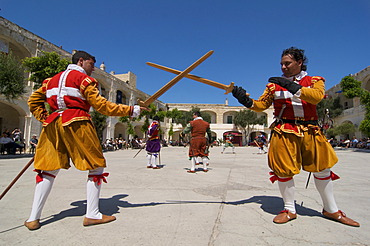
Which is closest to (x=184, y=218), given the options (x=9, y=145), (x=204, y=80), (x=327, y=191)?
(x=327, y=191)

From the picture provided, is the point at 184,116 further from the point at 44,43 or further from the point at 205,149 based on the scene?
the point at 205,149

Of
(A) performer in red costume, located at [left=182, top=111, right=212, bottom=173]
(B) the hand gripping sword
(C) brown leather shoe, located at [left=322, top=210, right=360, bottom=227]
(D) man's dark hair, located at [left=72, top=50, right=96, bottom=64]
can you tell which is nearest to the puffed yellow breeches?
(D) man's dark hair, located at [left=72, top=50, right=96, bottom=64]

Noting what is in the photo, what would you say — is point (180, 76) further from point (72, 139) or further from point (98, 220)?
point (98, 220)

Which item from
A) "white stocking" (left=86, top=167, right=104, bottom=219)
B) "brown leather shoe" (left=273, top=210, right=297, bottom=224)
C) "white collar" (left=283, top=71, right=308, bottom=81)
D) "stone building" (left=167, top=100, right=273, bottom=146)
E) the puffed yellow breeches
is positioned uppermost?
"stone building" (left=167, top=100, right=273, bottom=146)

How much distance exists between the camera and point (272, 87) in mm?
2691

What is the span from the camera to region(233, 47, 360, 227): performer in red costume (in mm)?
2367

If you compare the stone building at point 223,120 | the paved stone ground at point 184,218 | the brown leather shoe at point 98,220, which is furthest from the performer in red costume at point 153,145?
the stone building at point 223,120

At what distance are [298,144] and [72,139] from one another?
242 cm

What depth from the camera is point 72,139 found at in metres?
2.34

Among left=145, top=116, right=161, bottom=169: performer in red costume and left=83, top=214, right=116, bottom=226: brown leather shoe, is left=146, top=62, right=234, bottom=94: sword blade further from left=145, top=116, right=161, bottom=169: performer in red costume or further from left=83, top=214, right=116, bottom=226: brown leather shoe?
left=145, top=116, right=161, bottom=169: performer in red costume

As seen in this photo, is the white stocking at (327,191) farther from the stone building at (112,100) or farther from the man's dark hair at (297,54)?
the stone building at (112,100)

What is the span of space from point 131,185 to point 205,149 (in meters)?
2.91

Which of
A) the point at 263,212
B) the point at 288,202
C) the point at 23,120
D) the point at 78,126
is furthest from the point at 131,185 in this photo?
the point at 23,120

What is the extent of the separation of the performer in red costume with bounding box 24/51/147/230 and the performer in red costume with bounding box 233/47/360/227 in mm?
1701
